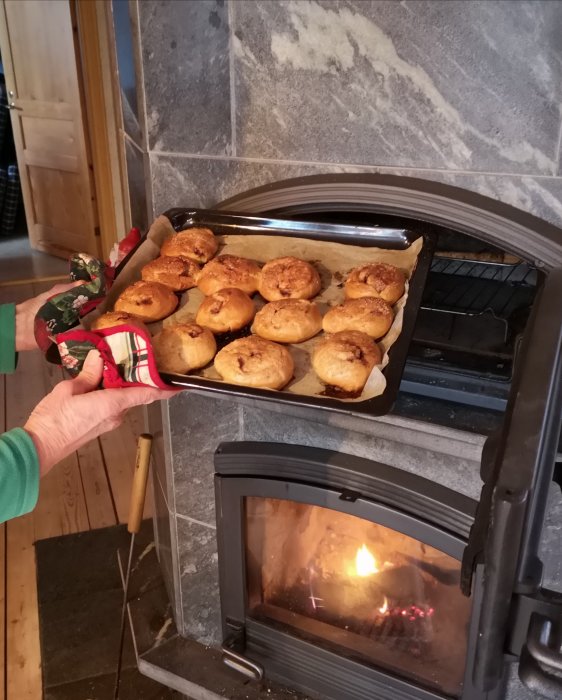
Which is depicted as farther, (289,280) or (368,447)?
(368,447)

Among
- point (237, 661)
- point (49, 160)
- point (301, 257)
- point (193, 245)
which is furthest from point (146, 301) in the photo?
point (49, 160)

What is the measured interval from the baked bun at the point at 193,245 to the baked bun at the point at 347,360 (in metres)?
0.34

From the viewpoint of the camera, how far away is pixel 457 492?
1221mm

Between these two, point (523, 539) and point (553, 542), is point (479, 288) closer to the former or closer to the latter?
point (553, 542)

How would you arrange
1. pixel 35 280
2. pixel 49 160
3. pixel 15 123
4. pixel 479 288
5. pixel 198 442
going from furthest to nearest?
pixel 15 123
pixel 49 160
pixel 35 280
pixel 198 442
pixel 479 288

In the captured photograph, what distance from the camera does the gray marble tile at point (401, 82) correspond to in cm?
107

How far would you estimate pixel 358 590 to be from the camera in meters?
1.50

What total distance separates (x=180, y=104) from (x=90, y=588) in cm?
142

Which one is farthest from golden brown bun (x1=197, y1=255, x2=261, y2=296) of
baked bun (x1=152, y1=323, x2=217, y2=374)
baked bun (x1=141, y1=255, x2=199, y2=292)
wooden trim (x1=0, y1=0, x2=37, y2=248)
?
wooden trim (x1=0, y1=0, x2=37, y2=248)

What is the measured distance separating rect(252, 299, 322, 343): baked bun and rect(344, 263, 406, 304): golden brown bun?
80 mm

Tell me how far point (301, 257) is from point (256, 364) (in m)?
0.33

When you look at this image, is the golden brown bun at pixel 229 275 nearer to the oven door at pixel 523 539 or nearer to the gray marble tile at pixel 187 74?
the gray marble tile at pixel 187 74

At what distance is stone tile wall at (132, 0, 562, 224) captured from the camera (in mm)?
1082

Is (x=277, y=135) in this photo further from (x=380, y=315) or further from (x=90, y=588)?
(x=90, y=588)
